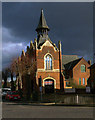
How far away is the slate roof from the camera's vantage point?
4835 cm

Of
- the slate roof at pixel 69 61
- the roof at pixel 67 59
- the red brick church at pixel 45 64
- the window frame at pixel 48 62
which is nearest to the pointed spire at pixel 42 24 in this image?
the red brick church at pixel 45 64

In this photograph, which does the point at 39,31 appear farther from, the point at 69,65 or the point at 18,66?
the point at 69,65

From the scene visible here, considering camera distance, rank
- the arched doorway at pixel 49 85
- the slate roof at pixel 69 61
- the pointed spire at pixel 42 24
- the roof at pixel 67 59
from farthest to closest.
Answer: the roof at pixel 67 59, the slate roof at pixel 69 61, the pointed spire at pixel 42 24, the arched doorway at pixel 49 85

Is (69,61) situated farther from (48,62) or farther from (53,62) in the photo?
(48,62)

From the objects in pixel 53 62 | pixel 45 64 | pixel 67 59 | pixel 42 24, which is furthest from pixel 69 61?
pixel 42 24

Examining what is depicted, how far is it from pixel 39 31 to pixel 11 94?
19061mm

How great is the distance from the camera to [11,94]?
2883 centimetres

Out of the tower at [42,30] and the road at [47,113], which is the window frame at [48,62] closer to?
the tower at [42,30]

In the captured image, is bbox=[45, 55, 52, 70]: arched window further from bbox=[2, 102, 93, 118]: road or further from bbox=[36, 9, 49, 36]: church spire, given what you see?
bbox=[2, 102, 93, 118]: road

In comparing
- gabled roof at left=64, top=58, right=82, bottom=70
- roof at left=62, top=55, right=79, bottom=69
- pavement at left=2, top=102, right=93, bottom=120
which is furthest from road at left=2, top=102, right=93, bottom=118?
roof at left=62, top=55, right=79, bottom=69

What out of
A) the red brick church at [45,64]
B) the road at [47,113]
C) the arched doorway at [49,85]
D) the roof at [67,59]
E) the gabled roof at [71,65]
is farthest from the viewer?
the roof at [67,59]

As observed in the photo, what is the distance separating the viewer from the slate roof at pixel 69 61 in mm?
48353

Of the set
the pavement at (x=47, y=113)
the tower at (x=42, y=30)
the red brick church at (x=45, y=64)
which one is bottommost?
the pavement at (x=47, y=113)

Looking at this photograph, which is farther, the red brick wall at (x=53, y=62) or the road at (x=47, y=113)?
the red brick wall at (x=53, y=62)
